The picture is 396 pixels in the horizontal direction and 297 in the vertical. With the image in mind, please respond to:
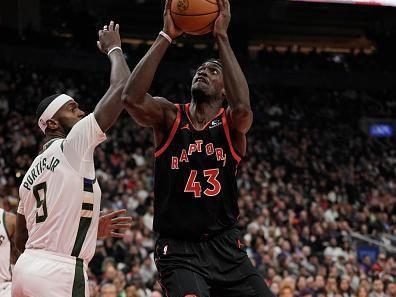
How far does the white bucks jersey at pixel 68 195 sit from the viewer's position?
4848mm

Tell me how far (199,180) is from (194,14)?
3.52ft

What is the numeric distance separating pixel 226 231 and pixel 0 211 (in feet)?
7.85

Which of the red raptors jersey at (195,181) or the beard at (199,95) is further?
the beard at (199,95)

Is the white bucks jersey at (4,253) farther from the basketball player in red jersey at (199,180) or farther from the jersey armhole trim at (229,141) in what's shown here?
the jersey armhole trim at (229,141)

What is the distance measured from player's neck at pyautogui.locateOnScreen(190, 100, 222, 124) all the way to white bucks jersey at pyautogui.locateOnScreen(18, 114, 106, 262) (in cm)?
74

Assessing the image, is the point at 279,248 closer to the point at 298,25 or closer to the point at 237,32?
the point at 237,32

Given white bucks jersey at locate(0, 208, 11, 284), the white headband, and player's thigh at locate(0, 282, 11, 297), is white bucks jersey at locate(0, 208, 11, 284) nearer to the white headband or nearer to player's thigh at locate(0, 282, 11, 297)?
player's thigh at locate(0, 282, 11, 297)

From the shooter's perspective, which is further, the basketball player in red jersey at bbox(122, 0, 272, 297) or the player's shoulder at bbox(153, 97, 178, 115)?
the player's shoulder at bbox(153, 97, 178, 115)

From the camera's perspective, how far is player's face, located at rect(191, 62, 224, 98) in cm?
529

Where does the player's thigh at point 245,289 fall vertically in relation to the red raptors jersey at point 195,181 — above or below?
below

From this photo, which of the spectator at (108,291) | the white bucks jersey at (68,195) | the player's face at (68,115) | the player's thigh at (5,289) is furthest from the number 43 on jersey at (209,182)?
the spectator at (108,291)

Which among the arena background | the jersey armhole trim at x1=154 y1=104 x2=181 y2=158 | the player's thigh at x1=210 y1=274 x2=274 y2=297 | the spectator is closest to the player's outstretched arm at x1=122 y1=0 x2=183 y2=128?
the jersey armhole trim at x1=154 y1=104 x2=181 y2=158

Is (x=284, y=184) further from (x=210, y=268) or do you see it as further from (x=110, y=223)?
(x=210, y=268)

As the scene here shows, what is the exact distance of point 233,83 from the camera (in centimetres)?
507
